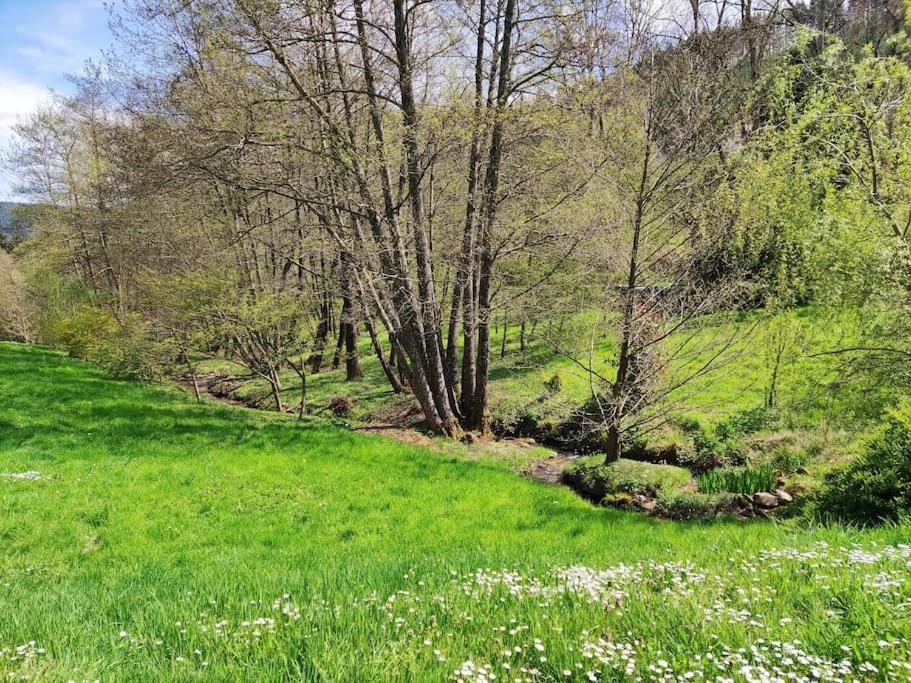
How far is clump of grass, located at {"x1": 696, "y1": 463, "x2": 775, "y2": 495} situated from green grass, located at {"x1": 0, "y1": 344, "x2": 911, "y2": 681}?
1820 millimetres

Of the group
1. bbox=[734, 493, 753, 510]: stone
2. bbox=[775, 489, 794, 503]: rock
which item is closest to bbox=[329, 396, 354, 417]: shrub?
bbox=[734, 493, 753, 510]: stone

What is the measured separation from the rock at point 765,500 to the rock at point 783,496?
53 millimetres

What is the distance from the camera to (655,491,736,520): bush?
316 inches

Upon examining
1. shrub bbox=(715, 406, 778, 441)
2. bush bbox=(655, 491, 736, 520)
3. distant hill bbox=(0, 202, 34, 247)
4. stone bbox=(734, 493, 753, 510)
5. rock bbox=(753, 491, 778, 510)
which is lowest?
bush bbox=(655, 491, 736, 520)

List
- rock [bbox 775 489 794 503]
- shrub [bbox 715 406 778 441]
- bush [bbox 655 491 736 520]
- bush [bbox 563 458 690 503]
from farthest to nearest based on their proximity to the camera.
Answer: shrub [bbox 715 406 778 441], bush [bbox 563 458 690 503], bush [bbox 655 491 736 520], rock [bbox 775 489 794 503]

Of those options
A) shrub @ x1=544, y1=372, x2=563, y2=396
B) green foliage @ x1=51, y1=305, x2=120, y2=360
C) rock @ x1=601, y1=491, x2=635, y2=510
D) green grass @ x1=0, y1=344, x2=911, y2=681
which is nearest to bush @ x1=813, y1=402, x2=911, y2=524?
green grass @ x1=0, y1=344, x2=911, y2=681

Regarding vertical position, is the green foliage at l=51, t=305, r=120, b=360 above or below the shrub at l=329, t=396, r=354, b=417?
above

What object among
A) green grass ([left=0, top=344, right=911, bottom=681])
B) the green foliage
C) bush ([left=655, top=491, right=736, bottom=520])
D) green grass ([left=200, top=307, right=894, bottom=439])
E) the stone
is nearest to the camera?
green grass ([left=0, top=344, right=911, bottom=681])

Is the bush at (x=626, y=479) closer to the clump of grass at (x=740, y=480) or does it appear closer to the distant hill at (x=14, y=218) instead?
the clump of grass at (x=740, y=480)

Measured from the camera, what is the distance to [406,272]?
38.8 ft

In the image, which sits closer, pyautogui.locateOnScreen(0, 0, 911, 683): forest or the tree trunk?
pyautogui.locateOnScreen(0, 0, 911, 683): forest

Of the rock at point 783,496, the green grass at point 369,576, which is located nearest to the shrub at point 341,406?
the green grass at point 369,576

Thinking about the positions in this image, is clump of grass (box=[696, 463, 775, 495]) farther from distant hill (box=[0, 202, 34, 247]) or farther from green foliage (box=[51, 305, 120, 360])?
distant hill (box=[0, 202, 34, 247])

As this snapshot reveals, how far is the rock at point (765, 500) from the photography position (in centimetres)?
775
